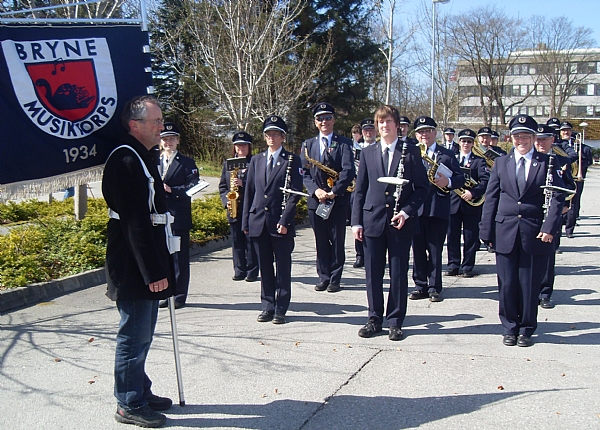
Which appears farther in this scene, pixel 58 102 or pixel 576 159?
pixel 576 159

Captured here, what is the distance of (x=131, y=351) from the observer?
13.5ft

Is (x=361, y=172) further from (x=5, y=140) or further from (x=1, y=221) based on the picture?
(x=1, y=221)

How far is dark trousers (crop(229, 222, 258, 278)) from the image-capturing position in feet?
29.2

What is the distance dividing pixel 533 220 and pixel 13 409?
15.8 feet

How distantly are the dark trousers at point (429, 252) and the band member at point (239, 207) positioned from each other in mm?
2337

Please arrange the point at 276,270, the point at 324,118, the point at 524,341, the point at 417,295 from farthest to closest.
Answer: the point at 324,118 < the point at 417,295 < the point at 276,270 < the point at 524,341

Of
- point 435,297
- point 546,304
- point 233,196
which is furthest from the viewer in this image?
point 233,196

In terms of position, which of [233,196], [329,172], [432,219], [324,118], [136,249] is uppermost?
[324,118]

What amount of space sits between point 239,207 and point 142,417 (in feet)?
16.5

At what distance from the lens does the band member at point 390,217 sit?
6.10 metres

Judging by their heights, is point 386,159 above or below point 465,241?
above

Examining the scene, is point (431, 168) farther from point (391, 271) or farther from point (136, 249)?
point (136, 249)

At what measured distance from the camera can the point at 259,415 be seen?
4.36m

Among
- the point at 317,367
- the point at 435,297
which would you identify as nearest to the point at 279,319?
the point at 317,367
